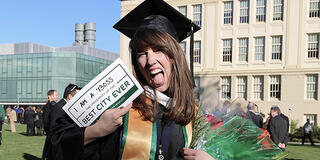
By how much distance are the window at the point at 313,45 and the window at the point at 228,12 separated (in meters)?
6.87

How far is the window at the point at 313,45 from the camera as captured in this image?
2756cm

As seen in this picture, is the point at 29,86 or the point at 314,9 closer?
the point at 314,9

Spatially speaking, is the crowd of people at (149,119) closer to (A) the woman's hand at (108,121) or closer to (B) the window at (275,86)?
(A) the woman's hand at (108,121)

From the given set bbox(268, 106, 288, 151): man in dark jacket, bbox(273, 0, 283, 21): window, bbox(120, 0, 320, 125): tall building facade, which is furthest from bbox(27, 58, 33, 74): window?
bbox(268, 106, 288, 151): man in dark jacket

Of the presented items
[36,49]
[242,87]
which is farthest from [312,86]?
[36,49]

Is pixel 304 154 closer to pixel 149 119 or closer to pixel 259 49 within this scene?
→ pixel 149 119

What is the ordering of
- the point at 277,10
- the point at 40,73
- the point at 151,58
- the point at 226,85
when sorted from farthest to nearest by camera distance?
the point at 40,73
the point at 226,85
the point at 277,10
the point at 151,58

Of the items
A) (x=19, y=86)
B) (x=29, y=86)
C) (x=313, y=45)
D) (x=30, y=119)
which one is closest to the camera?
(x=30, y=119)

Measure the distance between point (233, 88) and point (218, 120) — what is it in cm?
2872

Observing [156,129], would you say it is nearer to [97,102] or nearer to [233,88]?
[97,102]

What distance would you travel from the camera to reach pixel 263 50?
96.8 ft

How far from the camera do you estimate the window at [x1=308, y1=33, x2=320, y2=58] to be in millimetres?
27562

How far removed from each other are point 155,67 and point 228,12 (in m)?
30.3

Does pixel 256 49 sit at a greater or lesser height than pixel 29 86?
greater
